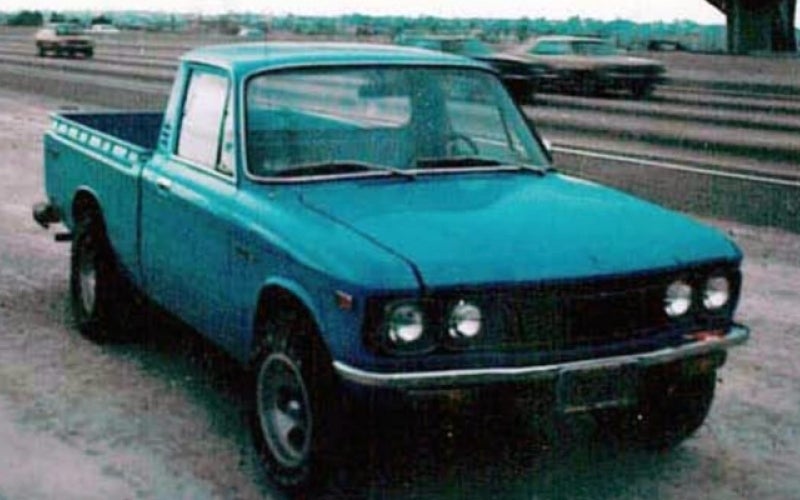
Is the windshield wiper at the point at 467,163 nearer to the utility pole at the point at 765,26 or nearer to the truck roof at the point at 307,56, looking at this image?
the truck roof at the point at 307,56

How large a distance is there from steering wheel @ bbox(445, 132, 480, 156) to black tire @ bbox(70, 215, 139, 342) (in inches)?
80.2

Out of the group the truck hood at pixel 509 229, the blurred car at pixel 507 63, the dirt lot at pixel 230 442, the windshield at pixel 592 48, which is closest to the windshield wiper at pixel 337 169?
the truck hood at pixel 509 229

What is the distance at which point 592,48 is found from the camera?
31.1 meters

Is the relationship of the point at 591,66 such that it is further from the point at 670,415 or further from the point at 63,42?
the point at 63,42

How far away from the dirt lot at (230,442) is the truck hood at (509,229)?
0.58 meters

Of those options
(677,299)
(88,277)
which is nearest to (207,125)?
A: (88,277)

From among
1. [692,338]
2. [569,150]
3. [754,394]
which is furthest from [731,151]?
[692,338]

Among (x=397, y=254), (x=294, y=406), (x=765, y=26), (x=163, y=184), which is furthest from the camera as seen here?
(x=765, y=26)

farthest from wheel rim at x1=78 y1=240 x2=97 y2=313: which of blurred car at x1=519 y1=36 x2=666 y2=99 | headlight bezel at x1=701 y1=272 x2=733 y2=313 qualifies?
blurred car at x1=519 y1=36 x2=666 y2=99

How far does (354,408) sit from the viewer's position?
4.37 meters

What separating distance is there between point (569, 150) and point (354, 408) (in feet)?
46.5

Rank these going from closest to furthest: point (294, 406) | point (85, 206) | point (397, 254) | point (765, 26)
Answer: point (397, 254) → point (294, 406) → point (85, 206) → point (765, 26)

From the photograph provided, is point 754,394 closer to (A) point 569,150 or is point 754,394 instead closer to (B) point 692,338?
(B) point 692,338

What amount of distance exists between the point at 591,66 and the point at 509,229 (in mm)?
Answer: 27020
